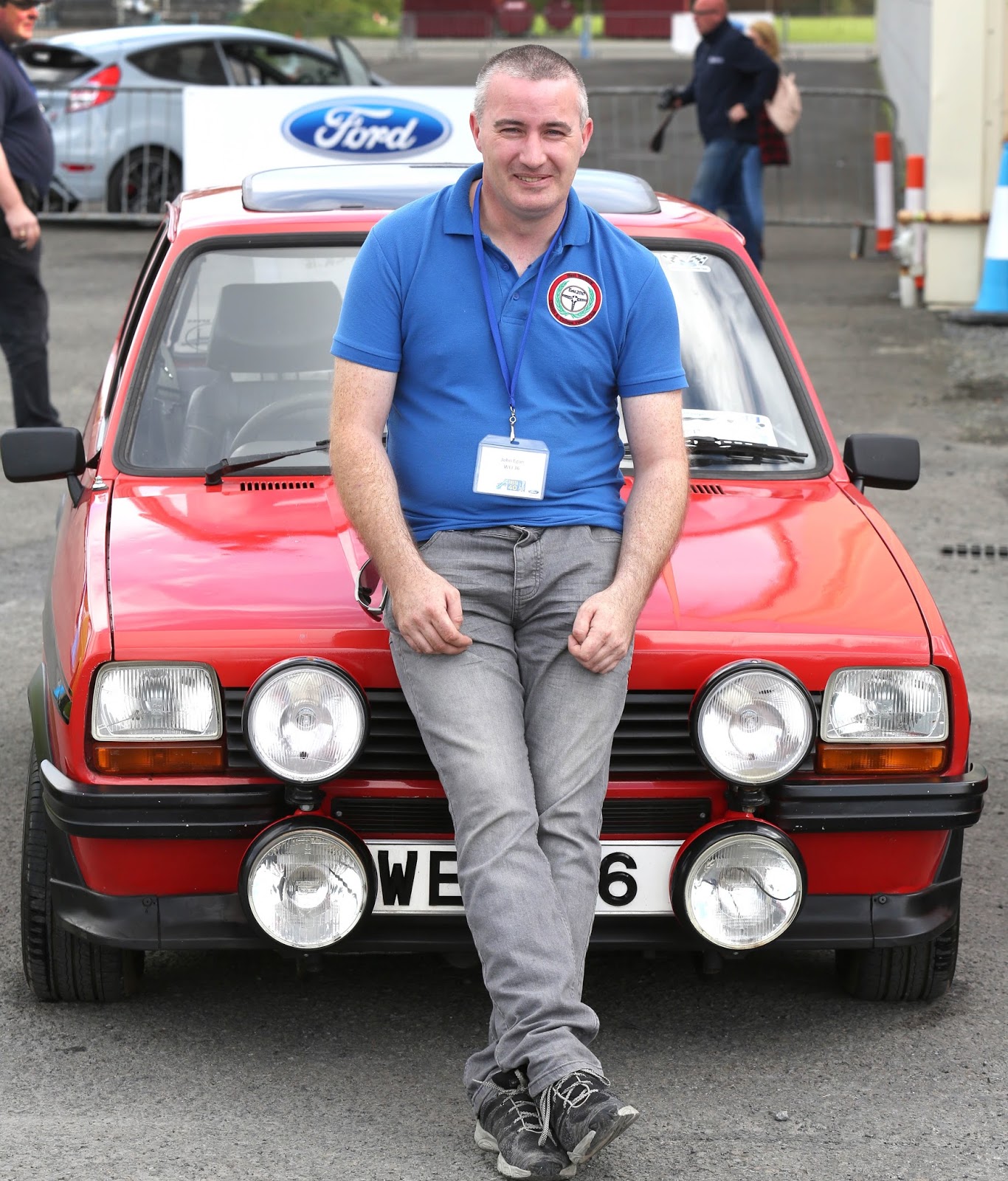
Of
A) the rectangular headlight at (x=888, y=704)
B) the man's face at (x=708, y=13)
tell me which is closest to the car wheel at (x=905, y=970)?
the rectangular headlight at (x=888, y=704)

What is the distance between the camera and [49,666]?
3.67m

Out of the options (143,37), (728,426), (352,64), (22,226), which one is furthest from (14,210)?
(352,64)

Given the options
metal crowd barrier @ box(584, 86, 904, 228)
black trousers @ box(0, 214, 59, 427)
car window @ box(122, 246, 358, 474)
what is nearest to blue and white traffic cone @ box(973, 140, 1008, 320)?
metal crowd barrier @ box(584, 86, 904, 228)

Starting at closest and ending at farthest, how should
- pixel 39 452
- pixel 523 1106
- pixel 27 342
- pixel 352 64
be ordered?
→ pixel 523 1106 → pixel 39 452 → pixel 27 342 → pixel 352 64

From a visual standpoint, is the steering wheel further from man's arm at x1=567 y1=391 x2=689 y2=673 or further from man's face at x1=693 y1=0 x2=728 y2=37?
man's face at x1=693 y1=0 x2=728 y2=37

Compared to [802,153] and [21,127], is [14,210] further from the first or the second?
[802,153]

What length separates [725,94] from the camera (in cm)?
1227

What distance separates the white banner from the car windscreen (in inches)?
177

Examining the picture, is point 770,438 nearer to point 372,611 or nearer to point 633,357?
point 633,357

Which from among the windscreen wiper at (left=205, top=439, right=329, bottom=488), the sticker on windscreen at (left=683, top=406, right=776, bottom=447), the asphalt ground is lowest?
the asphalt ground

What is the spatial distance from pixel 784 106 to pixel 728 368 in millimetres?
8714

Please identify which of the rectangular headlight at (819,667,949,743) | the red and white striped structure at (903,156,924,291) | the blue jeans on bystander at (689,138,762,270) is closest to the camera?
the rectangular headlight at (819,667,949,743)

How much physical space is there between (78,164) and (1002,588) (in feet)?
34.6

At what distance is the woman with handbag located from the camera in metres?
12.4
